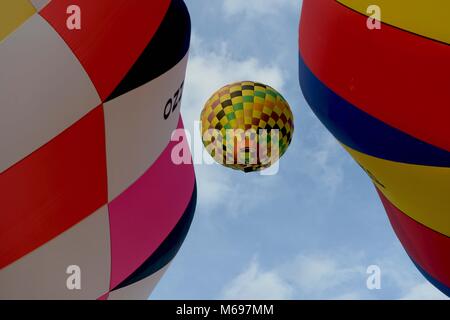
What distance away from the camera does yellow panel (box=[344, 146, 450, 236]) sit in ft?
19.0

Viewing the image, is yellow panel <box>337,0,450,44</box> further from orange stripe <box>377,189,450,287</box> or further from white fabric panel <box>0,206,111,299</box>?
white fabric panel <box>0,206,111,299</box>

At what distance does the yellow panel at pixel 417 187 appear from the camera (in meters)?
5.80

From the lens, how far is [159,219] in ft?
20.5

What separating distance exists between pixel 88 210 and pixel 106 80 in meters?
1.19

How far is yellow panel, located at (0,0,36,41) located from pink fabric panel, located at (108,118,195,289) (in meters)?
1.81

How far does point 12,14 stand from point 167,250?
3.22m

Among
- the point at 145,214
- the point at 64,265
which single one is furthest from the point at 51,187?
the point at 145,214

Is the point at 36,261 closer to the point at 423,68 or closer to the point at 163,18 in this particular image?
the point at 163,18

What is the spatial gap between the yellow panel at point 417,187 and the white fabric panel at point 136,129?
2339 millimetres

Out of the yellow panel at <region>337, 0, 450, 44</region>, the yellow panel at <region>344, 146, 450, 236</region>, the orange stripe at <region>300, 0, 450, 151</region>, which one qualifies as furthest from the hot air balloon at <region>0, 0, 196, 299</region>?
the yellow panel at <region>344, 146, 450, 236</region>

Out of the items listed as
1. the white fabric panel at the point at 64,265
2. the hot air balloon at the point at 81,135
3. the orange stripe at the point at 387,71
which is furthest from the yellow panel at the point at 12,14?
the orange stripe at the point at 387,71

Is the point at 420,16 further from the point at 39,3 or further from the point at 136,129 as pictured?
the point at 39,3

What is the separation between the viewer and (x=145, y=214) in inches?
235
